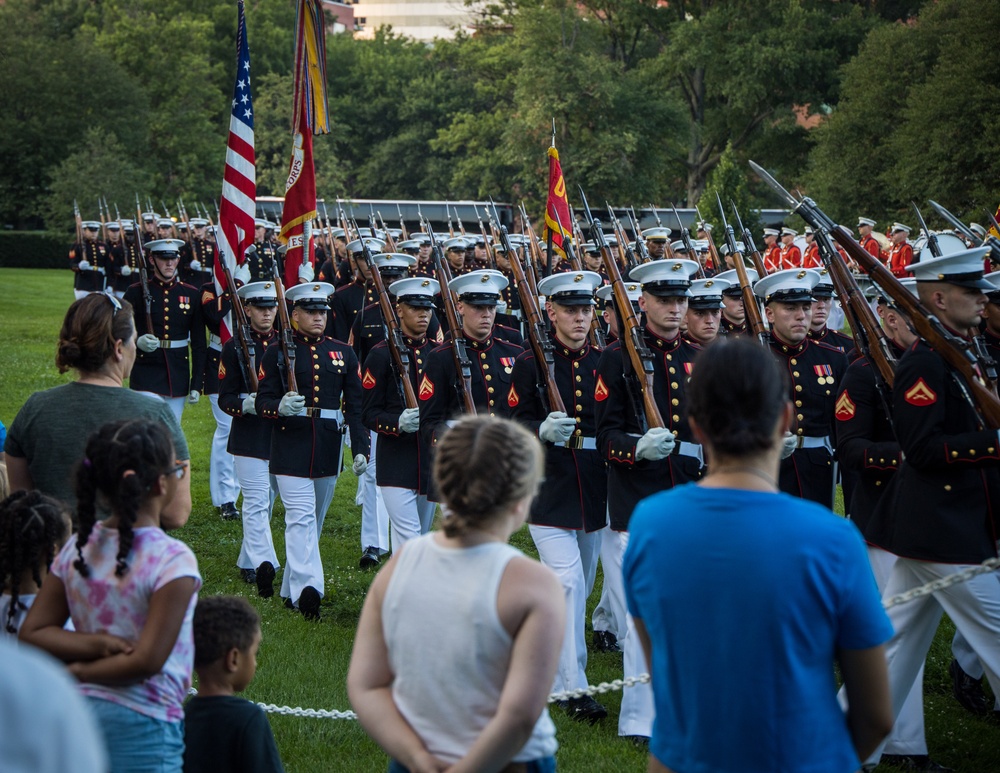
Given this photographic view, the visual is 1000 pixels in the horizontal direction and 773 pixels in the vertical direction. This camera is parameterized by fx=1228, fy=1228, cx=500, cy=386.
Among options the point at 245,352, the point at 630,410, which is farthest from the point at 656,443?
the point at 245,352

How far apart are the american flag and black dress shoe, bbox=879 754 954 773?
634 cm

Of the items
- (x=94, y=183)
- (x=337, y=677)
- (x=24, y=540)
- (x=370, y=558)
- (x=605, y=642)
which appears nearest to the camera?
(x=24, y=540)

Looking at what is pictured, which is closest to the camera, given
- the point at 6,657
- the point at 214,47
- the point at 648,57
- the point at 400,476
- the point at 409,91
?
the point at 6,657

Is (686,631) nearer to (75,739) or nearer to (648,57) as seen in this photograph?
(75,739)

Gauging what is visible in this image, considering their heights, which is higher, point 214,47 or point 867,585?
point 214,47

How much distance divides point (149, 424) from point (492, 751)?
1398 millimetres

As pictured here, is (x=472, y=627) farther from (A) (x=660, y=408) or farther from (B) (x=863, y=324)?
(B) (x=863, y=324)

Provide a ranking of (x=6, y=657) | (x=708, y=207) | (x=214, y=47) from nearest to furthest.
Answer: (x=6, y=657), (x=708, y=207), (x=214, y=47)

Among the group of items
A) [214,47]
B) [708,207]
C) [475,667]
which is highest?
[214,47]

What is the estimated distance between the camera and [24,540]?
3729mm

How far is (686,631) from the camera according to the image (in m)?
2.76

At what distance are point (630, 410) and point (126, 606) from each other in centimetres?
330

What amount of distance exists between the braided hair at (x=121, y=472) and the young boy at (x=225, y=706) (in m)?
0.45

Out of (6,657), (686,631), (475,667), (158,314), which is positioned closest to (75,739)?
(6,657)
